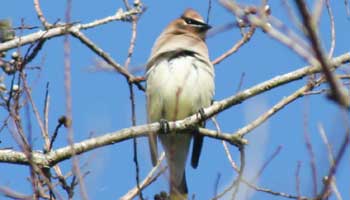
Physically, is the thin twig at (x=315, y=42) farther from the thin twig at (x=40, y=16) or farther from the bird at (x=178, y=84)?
the bird at (x=178, y=84)

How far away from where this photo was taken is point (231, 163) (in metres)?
4.15

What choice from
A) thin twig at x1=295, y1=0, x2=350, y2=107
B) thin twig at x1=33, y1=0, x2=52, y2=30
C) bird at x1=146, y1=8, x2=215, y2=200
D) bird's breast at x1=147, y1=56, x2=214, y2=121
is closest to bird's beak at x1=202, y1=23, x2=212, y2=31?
bird at x1=146, y1=8, x2=215, y2=200

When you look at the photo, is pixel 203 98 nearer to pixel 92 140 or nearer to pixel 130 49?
pixel 130 49

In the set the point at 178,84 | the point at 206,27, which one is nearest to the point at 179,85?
the point at 178,84

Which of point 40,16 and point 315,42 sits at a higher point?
point 40,16

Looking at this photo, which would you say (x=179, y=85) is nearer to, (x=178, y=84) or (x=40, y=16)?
(x=178, y=84)

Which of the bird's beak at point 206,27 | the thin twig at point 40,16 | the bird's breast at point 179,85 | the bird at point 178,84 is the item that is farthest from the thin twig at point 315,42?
the bird's beak at point 206,27

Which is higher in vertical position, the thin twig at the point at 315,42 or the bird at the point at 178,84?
the bird at the point at 178,84

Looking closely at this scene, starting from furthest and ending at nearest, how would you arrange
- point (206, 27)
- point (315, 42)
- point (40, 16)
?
point (206, 27)
point (40, 16)
point (315, 42)

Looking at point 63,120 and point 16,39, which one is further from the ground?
point 16,39

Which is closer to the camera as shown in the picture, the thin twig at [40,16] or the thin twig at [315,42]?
the thin twig at [315,42]

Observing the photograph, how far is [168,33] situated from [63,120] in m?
3.67

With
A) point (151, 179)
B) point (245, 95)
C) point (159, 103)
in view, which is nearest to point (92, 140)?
point (151, 179)

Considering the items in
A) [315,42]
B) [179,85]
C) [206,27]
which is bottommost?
[315,42]
